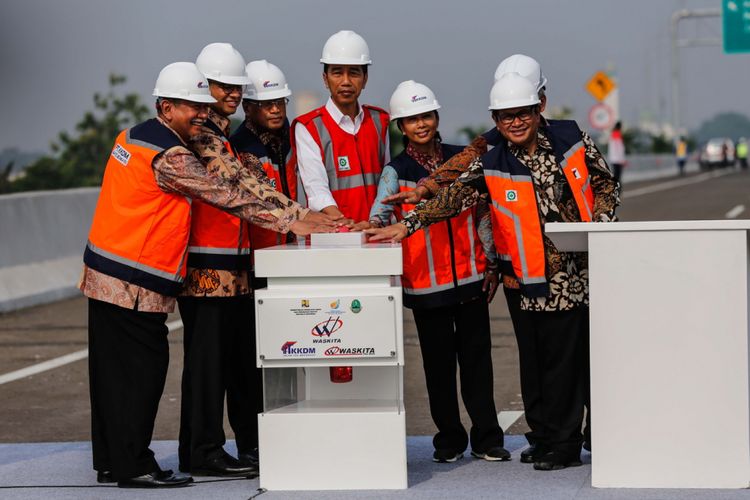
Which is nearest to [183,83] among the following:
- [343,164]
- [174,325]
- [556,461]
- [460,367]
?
[343,164]

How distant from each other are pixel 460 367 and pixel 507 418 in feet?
6.71

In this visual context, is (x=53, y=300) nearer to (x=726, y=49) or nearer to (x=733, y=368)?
(x=733, y=368)

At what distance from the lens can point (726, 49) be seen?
47.5 metres

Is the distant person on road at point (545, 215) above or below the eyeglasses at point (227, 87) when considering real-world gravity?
below

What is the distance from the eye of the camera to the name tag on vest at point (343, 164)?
7.46 metres

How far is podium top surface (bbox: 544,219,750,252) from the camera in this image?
20.0 feet

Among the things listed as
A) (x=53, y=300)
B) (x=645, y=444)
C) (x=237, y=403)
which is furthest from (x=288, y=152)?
(x=53, y=300)

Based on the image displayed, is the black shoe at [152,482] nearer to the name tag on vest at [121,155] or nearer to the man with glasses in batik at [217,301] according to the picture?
the man with glasses in batik at [217,301]

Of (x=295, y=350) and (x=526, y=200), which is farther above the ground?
(x=526, y=200)

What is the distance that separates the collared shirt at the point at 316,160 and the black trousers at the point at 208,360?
25.6 inches

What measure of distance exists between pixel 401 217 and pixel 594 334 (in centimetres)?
149

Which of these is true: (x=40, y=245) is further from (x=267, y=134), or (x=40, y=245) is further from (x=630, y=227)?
(x=630, y=227)

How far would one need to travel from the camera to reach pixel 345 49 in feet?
24.3

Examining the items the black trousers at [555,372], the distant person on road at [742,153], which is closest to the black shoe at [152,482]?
the black trousers at [555,372]
